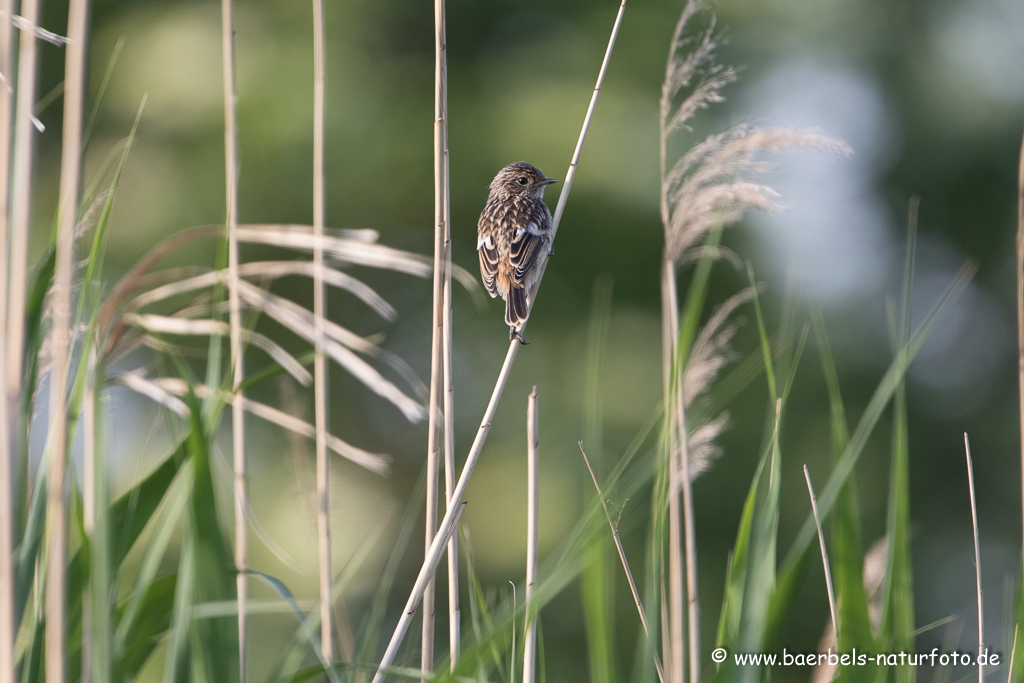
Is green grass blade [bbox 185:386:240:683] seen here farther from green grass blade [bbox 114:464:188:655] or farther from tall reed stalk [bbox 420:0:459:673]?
tall reed stalk [bbox 420:0:459:673]

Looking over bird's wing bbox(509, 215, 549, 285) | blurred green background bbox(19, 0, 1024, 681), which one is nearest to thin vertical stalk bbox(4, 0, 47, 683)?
bird's wing bbox(509, 215, 549, 285)

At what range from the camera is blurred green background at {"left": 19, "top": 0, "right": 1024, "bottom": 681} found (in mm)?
6410

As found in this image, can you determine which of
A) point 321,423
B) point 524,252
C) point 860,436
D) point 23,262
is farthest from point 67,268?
point 524,252

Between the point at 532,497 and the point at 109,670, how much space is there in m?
1.01

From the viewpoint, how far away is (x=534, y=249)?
3.60 m

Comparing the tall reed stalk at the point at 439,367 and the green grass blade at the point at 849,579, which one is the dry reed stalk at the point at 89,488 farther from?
the green grass blade at the point at 849,579

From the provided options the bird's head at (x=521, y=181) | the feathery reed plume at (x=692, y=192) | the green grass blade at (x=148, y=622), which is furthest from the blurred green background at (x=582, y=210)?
the green grass blade at (x=148, y=622)

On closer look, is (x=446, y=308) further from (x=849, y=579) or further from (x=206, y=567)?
(x=849, y=579)

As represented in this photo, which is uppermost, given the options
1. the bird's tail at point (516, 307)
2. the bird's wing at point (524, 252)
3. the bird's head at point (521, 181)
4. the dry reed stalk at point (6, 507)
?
the bird's head at point (521, 181)

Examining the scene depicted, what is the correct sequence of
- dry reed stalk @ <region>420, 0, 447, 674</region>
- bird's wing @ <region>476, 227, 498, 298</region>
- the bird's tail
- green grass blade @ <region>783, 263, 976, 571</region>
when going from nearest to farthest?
green grass blade @ <region>783, 263, 976, 571</region>, dry reed stalk @ <region>420, 0, 447, 674</region>, the bird's tail, bird's wing @ <region>476, 227, 498, 298</region>

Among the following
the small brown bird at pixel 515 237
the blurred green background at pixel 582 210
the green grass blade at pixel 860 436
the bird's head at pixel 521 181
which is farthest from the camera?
the blurred green background at pixel 582 210

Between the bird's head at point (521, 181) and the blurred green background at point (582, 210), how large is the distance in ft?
6.76

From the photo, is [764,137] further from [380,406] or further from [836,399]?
[380,406]

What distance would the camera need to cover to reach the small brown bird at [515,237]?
140 inches
